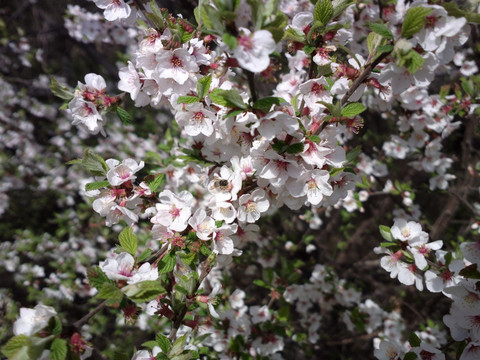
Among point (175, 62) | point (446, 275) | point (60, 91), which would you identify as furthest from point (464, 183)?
point (60, 91)

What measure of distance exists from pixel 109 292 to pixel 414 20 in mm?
1301

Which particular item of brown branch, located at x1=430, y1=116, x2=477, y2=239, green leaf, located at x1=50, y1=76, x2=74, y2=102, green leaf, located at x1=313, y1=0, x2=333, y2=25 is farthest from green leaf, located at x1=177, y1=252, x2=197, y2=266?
brown branch, located at x1=430, y1=116, x2=477, y2=239

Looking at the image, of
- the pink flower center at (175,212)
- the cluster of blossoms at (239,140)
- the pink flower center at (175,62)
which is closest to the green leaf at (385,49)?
the cluster of blossoms at (239,140)

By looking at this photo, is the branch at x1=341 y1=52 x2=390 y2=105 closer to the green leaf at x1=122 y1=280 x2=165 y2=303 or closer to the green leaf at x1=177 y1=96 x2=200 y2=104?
the green leaf at x1=177 y1=96 x2=200 y2=104

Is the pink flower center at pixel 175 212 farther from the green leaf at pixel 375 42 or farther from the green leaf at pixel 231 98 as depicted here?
the green leaf at pixel 375 42

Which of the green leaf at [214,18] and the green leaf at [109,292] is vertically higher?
the green leaf at [214,18]

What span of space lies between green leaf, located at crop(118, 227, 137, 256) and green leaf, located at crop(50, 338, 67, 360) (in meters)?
0.38

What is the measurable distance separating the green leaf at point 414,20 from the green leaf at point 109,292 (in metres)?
1.26

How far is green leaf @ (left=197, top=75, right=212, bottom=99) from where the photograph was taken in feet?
4.04

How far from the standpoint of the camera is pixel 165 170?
223 centimetres

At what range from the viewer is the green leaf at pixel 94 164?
1.29 metres

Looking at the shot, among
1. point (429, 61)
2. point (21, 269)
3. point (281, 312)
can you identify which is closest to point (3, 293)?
point (21, 269)

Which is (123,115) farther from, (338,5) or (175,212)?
(338,5)

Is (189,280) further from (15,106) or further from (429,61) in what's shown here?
(15,106)
